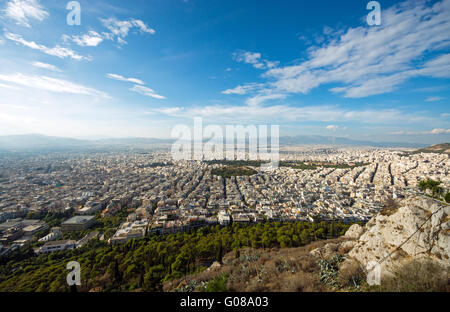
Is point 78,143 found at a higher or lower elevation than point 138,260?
higher

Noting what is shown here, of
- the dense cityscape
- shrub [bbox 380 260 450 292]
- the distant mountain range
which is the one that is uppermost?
the distant mountain range

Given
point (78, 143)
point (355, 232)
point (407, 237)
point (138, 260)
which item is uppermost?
point (78, 143)

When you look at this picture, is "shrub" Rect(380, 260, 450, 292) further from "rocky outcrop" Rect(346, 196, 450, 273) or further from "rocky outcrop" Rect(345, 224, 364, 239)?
"rocky outcrop" Rect(345, 224, 364, 239)

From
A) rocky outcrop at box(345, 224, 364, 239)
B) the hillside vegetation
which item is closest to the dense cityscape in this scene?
the hillside vegetation

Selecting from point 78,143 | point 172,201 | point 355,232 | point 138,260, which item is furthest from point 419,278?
point 78,143

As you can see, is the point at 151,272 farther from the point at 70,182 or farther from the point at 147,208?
the point at 70,182

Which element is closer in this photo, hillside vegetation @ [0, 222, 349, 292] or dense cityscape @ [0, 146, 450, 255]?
hillside vegetation @ [0, 222, 349, 292]

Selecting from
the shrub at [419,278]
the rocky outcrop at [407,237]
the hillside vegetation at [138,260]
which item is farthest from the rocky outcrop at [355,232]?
the shrub at [419,278]

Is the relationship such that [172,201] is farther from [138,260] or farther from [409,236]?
[409,236]

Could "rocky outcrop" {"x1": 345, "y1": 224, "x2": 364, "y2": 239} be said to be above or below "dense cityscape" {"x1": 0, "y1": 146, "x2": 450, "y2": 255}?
above
